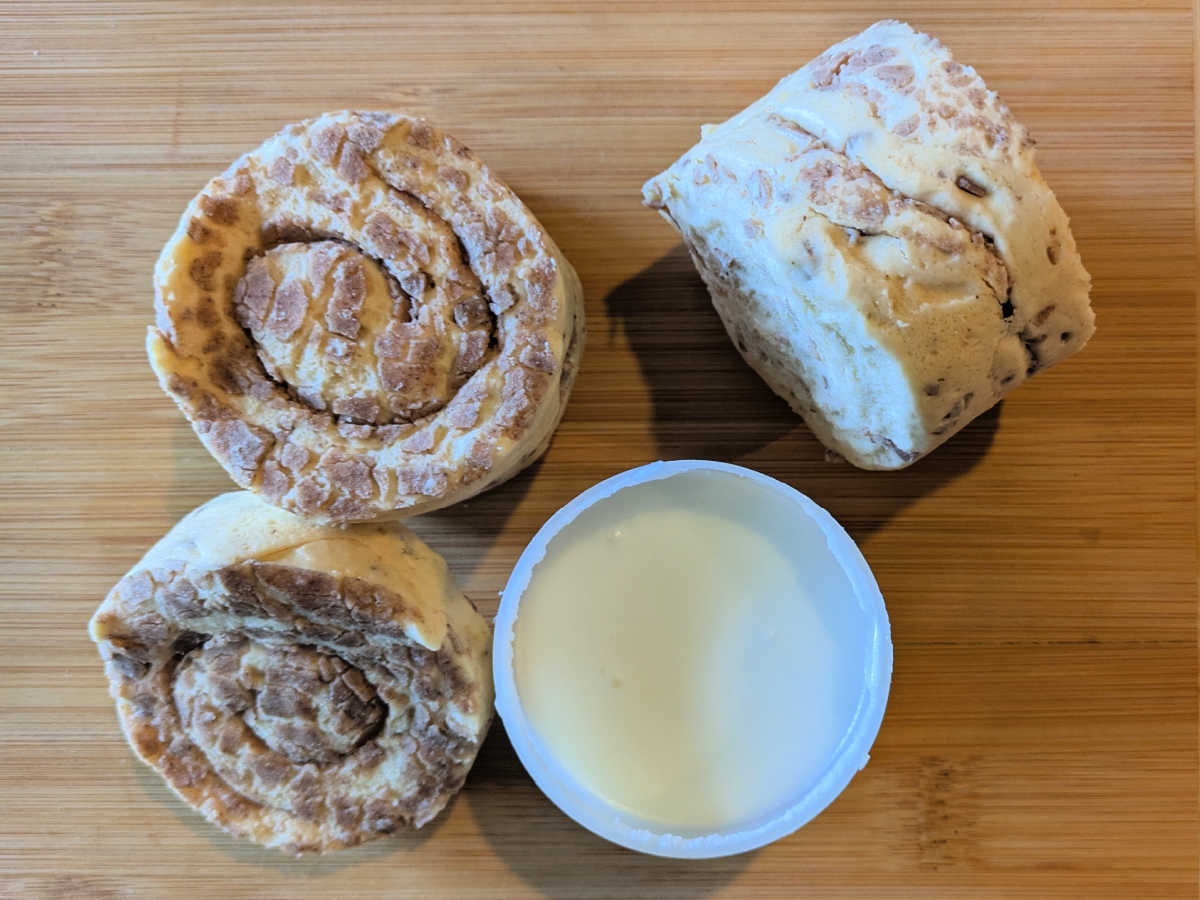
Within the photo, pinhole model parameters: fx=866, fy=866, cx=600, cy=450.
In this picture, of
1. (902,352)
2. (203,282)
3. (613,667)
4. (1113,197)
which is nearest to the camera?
(902,352)

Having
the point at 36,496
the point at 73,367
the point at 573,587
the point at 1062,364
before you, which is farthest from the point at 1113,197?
the point at 36,496

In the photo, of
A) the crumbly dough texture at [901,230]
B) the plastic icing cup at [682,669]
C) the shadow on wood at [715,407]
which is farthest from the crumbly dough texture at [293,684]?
the crumbly dough texture at [901,230]

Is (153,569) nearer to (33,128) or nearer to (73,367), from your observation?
(73,367)

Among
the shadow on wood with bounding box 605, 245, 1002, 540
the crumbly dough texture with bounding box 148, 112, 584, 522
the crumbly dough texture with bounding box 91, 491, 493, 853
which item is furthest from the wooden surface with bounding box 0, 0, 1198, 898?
the crumbly dough texture with bounding box 148, 112, 584, 522

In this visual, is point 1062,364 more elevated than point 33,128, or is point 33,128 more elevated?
point 33,128

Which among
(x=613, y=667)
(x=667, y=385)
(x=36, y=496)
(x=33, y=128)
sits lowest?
(x=613, y=667)

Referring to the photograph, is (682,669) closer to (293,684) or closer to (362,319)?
(293,684)

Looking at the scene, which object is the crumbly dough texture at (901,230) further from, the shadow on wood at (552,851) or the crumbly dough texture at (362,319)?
the shadow on wood at (552,851)
